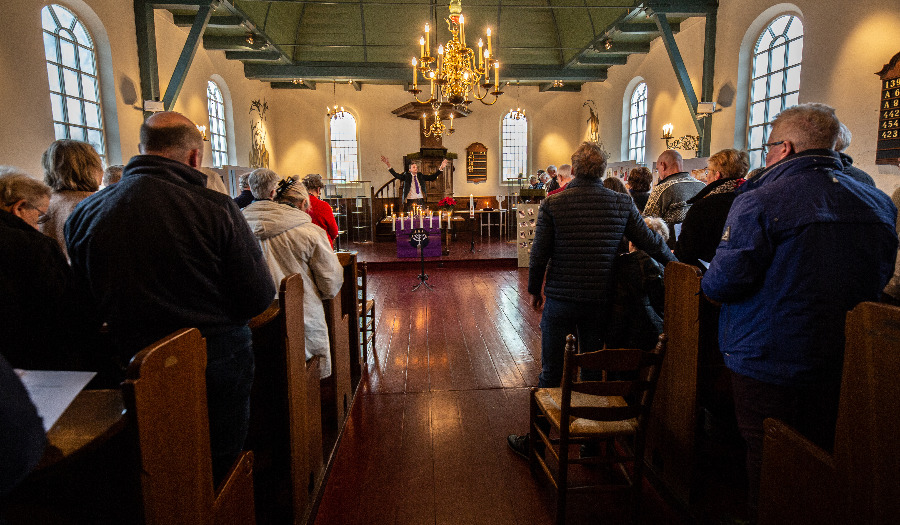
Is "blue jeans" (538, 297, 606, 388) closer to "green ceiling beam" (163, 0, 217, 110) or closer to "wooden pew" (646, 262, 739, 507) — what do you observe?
"wooden pew" (646, 262, 739, 507)

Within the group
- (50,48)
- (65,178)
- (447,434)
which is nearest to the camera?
(65,178)

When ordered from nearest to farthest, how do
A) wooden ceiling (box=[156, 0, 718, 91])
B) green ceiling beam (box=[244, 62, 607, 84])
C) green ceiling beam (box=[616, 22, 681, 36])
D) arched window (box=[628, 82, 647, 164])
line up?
green ceiling beam (box=[616, 22, 681, 36]) → wooden ceiling (box=[156, 0, 718, 91]) → arched window (box=[628, 82, 647, 164]) → green ceiling beam (box=[244, 62, 607, 84])

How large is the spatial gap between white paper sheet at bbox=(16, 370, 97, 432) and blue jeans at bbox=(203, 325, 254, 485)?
525mm

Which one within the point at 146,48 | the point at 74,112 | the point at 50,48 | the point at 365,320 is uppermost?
the point at 146,48

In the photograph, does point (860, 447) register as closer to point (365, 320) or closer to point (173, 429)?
point (173, 429)

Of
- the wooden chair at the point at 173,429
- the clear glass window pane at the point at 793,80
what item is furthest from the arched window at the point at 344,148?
the wooden chair at the point at 173,429

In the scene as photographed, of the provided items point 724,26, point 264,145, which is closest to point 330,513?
point 724,26

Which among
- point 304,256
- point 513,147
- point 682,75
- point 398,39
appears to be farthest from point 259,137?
point 304,256

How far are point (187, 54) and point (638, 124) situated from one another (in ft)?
28.1

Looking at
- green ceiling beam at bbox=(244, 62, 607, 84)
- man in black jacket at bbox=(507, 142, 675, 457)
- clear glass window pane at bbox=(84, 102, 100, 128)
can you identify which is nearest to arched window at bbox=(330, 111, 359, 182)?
green ceiling beam at bbox=(244, 62, 607, 84)

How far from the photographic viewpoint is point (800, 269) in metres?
1.34

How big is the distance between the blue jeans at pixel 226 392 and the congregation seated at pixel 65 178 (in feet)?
3.82

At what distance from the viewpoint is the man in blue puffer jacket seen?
1.32 metres

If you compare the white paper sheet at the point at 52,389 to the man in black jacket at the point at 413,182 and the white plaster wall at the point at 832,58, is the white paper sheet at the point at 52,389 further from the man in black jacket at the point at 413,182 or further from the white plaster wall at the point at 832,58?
the man in black jacket at the point at 413,182
